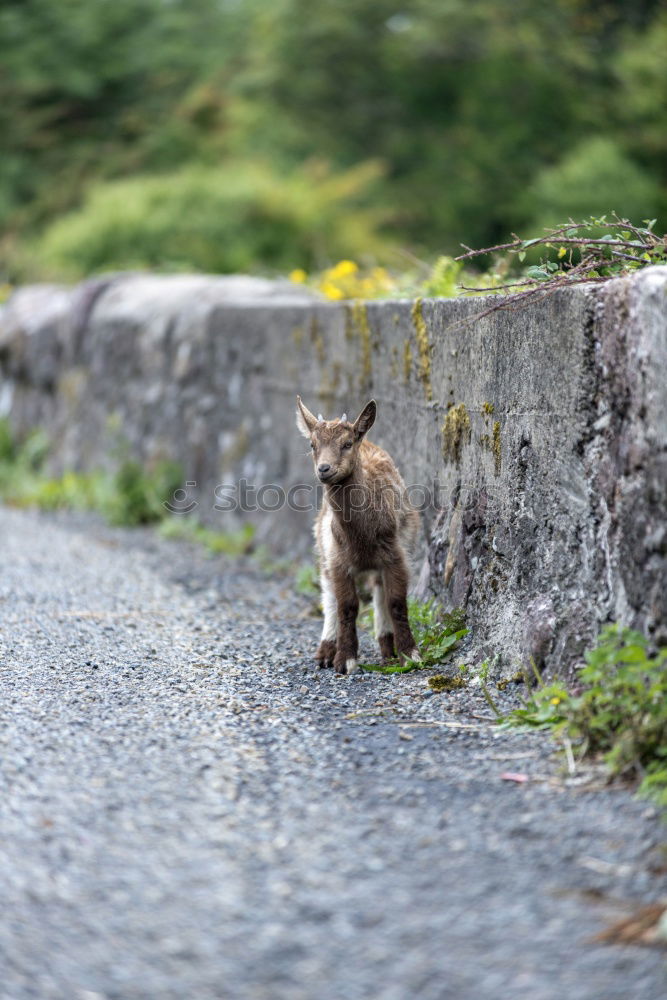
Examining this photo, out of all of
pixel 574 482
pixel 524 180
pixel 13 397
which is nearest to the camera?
pixel 574 482

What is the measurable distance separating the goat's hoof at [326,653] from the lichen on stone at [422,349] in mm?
1380

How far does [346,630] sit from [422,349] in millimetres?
1621

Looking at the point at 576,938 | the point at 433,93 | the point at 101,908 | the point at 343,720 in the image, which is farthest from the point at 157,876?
the point at 433,93

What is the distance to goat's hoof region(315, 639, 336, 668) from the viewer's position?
214 inches

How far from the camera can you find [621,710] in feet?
12.2

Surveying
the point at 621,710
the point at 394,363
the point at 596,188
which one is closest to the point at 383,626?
the point at 394,363

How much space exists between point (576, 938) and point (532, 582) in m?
2.04

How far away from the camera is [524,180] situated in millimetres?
22469

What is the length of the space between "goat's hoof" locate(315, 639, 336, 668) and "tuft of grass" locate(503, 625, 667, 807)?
1.47m

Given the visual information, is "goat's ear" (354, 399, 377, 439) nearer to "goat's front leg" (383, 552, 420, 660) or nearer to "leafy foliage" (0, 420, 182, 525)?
"goat's front leg" (383, 552, 420, 660)

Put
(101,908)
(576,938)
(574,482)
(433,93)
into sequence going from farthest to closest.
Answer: (433,93) < (574,482) < (101,908) < (576,938)

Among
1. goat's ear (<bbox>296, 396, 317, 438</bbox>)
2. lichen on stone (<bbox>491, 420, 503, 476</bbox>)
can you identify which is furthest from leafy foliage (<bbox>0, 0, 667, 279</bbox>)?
lichen on stone (<bbox>491, 420, 503, 476</bbox>)

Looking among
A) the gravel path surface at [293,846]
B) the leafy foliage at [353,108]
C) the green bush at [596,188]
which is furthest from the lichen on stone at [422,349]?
the green bush at [596,188]

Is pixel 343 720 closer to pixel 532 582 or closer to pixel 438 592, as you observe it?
pixel 532 582
